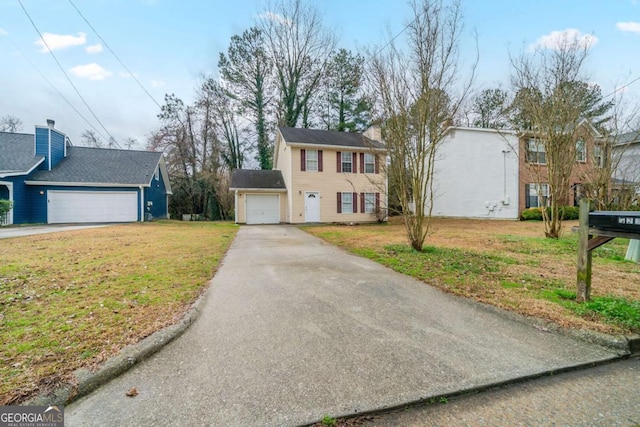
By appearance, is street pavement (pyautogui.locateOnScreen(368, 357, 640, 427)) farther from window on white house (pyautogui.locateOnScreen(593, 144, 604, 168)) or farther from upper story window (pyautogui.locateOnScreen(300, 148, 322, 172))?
upper story window (pyautogui.locateOnScreen(300, 148, 322, 172))

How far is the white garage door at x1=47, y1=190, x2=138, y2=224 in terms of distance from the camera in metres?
16.6

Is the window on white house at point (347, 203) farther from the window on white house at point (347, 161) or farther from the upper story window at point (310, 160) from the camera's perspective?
the upper story window at point (310, 160)

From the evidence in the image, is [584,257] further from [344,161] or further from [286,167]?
[286,167]

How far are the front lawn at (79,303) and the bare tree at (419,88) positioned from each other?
5.47 metres

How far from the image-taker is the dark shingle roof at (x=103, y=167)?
16895mm

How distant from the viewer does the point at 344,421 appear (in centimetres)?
176

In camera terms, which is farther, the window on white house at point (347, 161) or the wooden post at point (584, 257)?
the window on white house at point (347, 161)

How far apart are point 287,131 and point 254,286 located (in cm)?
1534

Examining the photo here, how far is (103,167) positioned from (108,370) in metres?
21.2

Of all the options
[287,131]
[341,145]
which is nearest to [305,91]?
[287,131]

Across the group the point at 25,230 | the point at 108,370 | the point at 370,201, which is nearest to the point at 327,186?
the point at 370,201

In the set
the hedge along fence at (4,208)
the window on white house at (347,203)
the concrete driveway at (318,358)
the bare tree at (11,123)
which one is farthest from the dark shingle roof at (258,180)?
the bare tree at (11,123)

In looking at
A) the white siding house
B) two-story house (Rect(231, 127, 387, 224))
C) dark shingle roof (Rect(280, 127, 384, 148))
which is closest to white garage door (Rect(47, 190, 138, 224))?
two-story house (Rect(231, 127, 387, 224))

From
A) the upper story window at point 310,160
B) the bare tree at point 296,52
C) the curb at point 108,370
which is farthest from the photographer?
the bare tree at point 296,52
